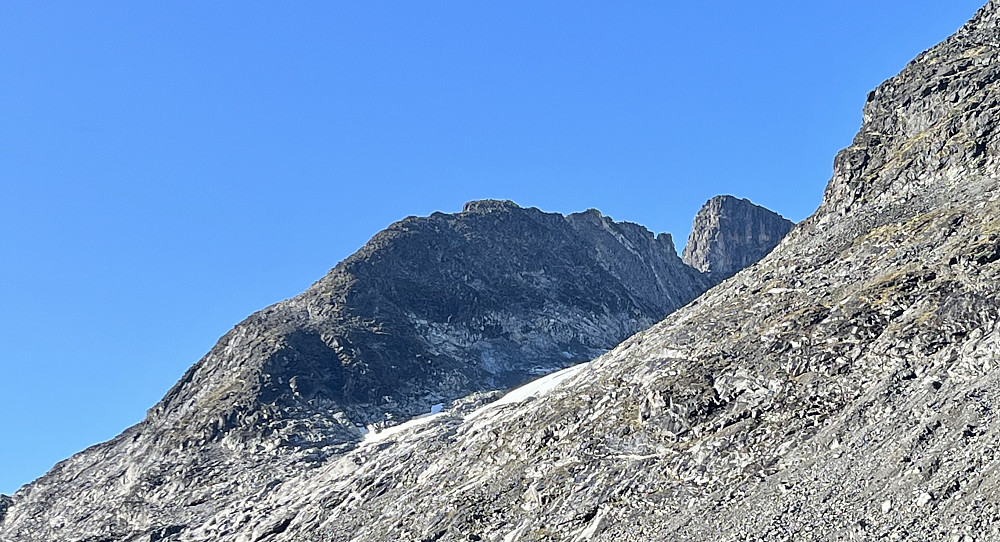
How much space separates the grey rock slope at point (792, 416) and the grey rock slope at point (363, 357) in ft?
17.7

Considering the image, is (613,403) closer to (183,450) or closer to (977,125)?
(977,125)

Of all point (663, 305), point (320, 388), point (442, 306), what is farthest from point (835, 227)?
point (663, 305)

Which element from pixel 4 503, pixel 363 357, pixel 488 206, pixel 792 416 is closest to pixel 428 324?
pixel 363 357

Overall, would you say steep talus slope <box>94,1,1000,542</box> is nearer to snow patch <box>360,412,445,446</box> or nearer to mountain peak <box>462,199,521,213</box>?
snow patch <box>360,412,445,446</box>

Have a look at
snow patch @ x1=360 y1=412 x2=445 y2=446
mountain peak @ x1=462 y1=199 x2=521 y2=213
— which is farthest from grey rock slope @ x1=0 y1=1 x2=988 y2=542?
mountain peak @ x1=462 y1=199 x2=521 y2=213

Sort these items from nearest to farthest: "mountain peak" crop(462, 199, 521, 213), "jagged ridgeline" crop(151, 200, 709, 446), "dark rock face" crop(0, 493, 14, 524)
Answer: "dark rock face" crop(0, 493, 14, 524), "jagged ridgeline" crop(151, 200, 709, 446), "mountain peak" crop(462, 199, 521, 213)

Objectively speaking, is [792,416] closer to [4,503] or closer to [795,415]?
[795,415]

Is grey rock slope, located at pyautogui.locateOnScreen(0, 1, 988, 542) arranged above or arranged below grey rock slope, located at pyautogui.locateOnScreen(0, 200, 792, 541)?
below

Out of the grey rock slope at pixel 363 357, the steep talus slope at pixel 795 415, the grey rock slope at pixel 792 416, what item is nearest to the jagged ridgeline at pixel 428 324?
the grey rock slope at pixel 363 357

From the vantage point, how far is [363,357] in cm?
9881

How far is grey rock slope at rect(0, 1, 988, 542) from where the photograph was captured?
3534cm

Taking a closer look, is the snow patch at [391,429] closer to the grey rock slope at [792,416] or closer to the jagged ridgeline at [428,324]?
the jagged ridgeline at [428,324]

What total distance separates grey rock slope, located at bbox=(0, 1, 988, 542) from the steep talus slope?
128mm

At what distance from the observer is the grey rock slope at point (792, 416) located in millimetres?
35344
